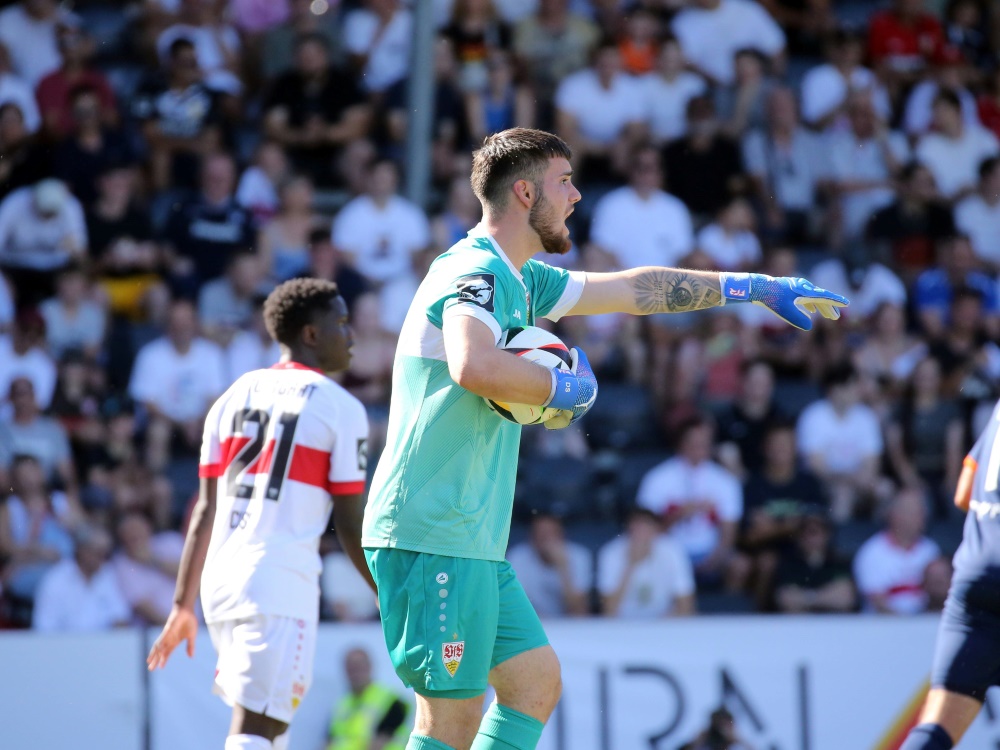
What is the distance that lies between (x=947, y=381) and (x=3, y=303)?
7.64 metres

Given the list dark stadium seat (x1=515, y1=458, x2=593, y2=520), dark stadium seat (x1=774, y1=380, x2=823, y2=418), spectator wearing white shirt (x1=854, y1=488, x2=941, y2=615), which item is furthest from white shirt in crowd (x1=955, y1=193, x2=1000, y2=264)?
dark stadium seat (x1=515, y1=458, x2=593, y2=520)

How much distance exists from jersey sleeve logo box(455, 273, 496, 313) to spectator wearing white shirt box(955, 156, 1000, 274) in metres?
9.53

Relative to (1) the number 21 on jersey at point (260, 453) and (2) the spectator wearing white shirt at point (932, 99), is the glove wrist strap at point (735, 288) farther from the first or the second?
(2) the spectator wearing white shirt at point (932, 99)

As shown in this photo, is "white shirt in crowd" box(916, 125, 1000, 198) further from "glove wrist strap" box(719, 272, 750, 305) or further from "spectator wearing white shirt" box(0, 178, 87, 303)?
"glove wrist strap" box(719, 272, 750, 305)

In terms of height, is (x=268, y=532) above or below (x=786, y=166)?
below

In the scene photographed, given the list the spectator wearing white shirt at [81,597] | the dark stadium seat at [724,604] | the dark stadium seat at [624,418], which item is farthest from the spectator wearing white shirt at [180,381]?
the dark stadium seat at [724,604]

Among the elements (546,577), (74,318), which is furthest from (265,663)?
(74,318)

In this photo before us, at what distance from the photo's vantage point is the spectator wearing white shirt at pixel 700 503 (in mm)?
9789

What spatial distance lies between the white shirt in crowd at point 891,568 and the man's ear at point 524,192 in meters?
6.38

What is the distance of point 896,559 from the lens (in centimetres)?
988

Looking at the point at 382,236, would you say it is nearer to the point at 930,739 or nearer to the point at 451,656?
the point at 930,739

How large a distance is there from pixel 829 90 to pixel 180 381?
22.1 feet

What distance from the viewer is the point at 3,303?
10695mm

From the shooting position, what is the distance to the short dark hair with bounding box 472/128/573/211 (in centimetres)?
430
